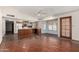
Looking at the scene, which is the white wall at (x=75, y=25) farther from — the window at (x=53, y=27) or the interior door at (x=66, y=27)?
the window at (x=53, y=27)

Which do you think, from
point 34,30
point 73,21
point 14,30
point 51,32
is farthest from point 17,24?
point 73,21

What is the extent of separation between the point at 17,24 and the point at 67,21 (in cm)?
833

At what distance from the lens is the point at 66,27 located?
10.4 metres

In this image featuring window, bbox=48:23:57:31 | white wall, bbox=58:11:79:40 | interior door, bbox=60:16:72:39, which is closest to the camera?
white wall, bbox=58:11:79:40

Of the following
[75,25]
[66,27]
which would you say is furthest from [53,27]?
[75,25]

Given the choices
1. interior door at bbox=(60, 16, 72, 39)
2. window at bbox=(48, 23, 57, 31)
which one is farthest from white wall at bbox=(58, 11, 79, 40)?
window at bbox=(48, 23, 57, 31)

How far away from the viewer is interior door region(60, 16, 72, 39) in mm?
9672

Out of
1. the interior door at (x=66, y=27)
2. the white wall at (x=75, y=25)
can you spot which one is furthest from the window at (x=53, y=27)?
the white wall at (x=75, y=25)

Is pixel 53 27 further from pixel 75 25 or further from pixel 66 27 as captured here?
pixel 75 25

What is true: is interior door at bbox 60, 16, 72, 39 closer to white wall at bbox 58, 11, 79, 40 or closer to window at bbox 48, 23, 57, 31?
white wall at bbox 58, 11, 79, 40

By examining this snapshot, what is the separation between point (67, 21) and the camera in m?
10.1

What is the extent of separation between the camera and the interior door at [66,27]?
31.7 feet

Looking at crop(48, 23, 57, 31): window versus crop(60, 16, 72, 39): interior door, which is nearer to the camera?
crop(60, 16, 72, 39): interior door

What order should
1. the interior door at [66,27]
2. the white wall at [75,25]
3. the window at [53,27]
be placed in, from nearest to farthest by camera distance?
the white wall at [75,25], the interior door at [66,27], the window at [53,27]
